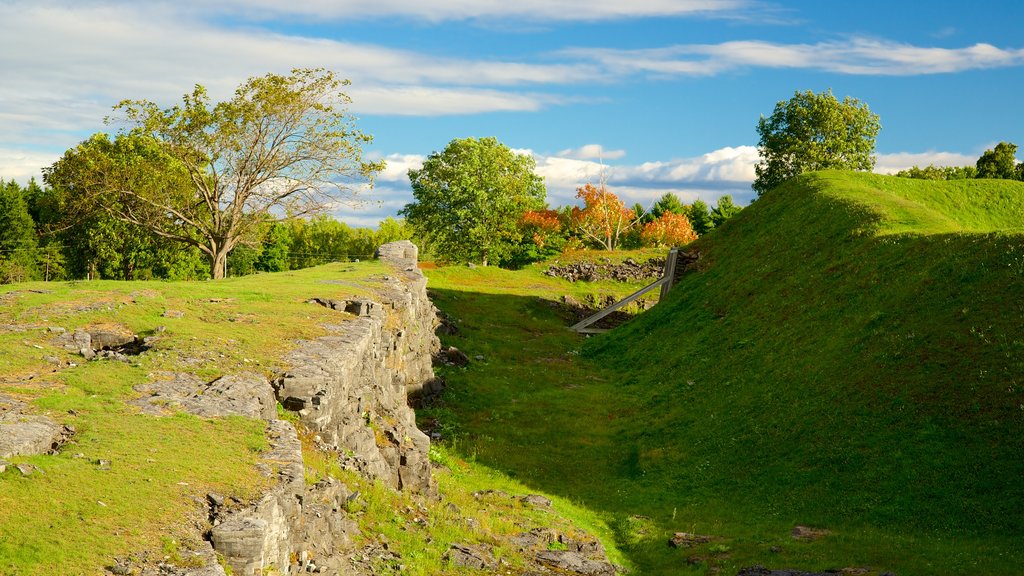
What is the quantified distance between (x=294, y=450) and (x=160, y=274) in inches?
3502

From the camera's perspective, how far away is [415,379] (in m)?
40.2

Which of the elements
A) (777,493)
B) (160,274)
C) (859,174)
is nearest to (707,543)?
(777,493)

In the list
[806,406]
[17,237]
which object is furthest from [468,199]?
[806,406]

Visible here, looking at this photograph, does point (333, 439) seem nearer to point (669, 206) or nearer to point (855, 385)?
point (855, 385)

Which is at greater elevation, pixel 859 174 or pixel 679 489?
pixel 859 174

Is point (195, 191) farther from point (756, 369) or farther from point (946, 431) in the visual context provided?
point (946, 431)

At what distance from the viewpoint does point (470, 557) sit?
1933cm

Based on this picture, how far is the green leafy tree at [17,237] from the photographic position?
9612cm

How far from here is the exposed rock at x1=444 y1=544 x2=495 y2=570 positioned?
18906mm

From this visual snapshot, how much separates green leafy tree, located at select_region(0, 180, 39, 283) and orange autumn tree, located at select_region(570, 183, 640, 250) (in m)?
63.2

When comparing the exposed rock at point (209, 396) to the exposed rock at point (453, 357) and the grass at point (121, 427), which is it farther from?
the exposed rock at point (453, 357)

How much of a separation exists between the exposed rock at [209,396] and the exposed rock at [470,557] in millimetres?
5008

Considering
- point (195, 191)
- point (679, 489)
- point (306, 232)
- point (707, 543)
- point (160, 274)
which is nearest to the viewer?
point (707, 543)

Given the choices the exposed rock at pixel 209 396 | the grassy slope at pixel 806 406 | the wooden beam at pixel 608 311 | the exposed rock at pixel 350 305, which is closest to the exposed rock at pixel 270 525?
the exposed rock at pixel 209 396
